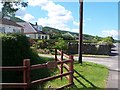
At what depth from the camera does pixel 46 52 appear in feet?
98.1

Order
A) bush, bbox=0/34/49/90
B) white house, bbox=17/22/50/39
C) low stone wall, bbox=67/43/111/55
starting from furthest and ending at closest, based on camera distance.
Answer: white house, bbox=17/22/50/39
low stone wall, bbox=67/43/111/55
bush, bbox=0/34/49/90

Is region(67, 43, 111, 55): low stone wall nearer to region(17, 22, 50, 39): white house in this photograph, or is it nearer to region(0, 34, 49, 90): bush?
region(0, 34, 49, 90): bush

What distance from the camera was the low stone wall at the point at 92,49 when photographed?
3188cm

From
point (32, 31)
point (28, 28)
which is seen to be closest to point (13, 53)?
point (32, 31)

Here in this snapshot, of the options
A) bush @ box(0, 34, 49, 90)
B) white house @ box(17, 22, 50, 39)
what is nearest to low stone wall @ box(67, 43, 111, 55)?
bush @ box(0, 34, 49, 90)

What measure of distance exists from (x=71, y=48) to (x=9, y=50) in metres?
21.5

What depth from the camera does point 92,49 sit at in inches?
1281

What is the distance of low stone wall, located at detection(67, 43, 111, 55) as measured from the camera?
3188cm

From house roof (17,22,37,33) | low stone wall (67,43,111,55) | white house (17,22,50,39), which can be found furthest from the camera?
house roof (17,22,37,33)

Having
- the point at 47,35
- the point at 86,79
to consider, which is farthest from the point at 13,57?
the point at 47,35

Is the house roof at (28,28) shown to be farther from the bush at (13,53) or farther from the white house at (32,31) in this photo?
→ the bush at (13,53)

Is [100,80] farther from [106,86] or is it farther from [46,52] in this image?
[46,52]

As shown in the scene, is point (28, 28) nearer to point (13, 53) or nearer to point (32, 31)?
point (32, 31)

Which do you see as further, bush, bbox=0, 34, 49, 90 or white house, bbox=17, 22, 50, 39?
white house, bbox=17, 22, 50, 39
